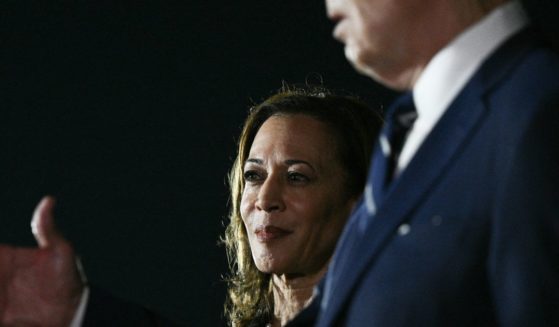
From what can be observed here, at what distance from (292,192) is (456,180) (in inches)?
35.7

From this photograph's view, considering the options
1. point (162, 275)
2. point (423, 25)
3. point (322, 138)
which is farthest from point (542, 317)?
point (162, 275)

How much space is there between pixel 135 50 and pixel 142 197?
0.39m

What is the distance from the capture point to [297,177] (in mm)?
1694

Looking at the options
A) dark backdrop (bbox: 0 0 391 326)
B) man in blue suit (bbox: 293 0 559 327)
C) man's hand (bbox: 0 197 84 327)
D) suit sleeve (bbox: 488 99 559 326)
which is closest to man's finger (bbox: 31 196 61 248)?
man's hand (bbox: 0 197 84 327)

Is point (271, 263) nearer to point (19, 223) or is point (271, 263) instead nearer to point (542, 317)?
point (542, 317)

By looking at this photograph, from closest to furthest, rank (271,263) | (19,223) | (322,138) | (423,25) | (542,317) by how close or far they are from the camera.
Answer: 1. (542,317)
2. (423,25)
3. (271,263)
4. (322,138)
5. (19,223)

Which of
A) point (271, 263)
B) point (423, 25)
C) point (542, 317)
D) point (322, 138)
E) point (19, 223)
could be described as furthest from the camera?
point (19, 223)

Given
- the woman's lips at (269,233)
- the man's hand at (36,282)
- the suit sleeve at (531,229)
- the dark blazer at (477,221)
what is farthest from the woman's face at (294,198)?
the suit sleeve at (531,229)

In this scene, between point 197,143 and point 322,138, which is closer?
point 322,138

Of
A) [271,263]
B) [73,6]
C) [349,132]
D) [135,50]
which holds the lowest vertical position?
[271,263]

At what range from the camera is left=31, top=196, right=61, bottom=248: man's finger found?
36.9 inches

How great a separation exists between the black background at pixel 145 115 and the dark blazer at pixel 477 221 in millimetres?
1691

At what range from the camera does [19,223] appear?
2.53 metres

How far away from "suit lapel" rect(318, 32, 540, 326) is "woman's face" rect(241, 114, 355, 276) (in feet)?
2.70
